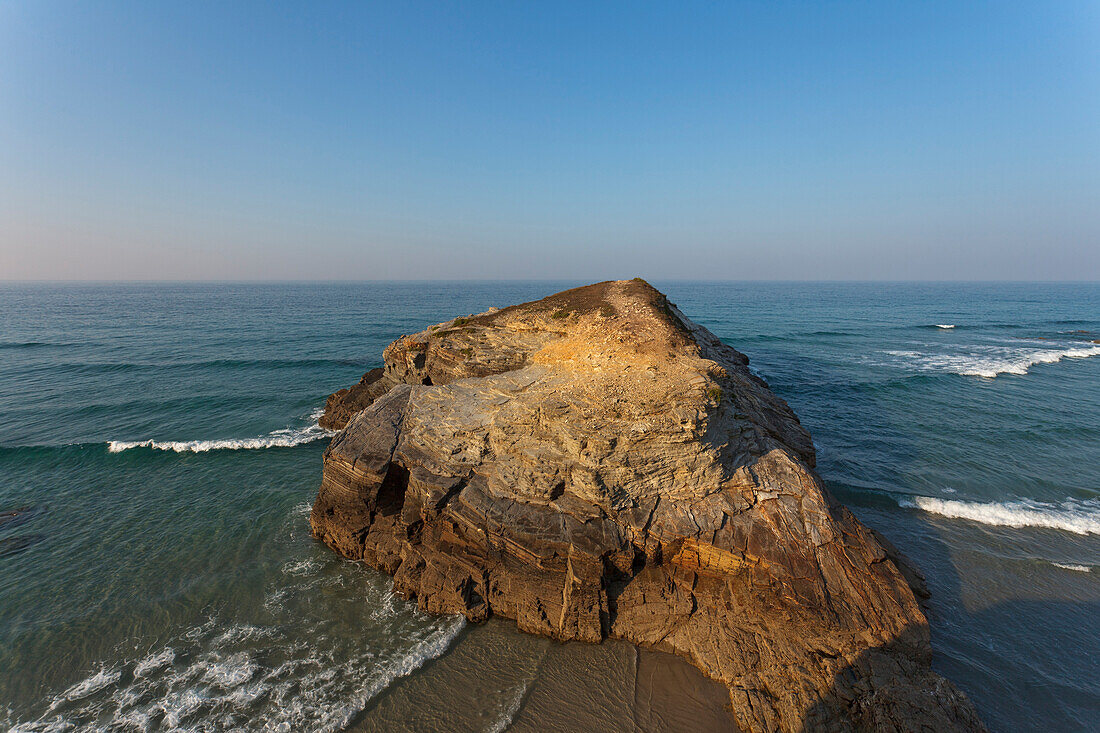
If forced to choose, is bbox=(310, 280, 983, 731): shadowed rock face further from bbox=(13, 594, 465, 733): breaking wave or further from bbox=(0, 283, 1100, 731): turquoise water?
bbox=(13, 594, 465, 733): breaking wave

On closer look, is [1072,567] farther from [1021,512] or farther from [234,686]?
[234,686]

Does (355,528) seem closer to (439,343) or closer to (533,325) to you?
(439,343)

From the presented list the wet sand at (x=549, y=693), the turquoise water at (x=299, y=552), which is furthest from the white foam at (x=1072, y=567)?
the wet sand at (x=549, y=693)

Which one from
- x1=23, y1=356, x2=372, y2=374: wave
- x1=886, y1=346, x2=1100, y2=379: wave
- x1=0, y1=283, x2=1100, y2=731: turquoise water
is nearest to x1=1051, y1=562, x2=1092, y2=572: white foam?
x1=0, y1=283, x2=1100, y2=731: turquoise water

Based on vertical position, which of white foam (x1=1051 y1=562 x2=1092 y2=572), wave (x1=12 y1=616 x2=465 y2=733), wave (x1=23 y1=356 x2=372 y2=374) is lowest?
wave (x1=12 y1=616 x2=465 y2=733)

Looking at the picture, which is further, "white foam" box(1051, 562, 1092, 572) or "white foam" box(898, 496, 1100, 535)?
"white foam" box(898, 496, 1100, 535)

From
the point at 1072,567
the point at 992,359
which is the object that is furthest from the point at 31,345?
the point at 992,359

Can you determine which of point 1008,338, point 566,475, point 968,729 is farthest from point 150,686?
point 1008,338
